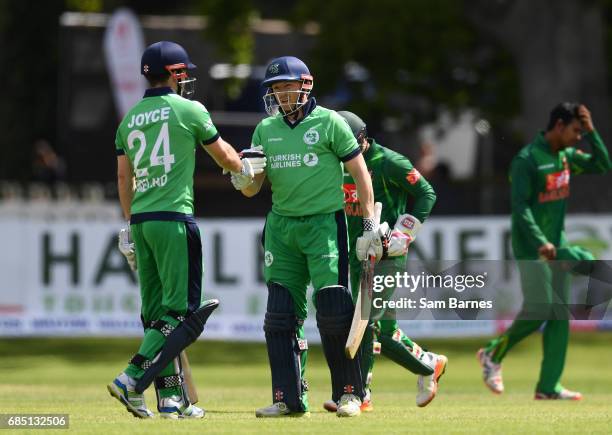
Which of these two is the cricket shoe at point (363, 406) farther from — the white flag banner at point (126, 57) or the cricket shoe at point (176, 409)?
the white flag banner at point (126, 57)

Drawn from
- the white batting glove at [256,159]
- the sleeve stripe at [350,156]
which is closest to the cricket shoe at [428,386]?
the sleeve stripe at [350,156]

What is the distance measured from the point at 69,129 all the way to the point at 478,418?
777 inches

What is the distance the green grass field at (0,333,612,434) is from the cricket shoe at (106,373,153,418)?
0.09 metres

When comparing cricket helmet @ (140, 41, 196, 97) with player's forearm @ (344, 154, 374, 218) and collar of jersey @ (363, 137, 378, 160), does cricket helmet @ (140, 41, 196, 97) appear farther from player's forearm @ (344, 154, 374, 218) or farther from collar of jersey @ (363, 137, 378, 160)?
collar of jersey @ (363, 137, 378, 160)

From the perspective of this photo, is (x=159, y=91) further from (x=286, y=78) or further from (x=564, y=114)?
(x=564, y=114)

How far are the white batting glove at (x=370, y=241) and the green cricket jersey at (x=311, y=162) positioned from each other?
0.22 metres

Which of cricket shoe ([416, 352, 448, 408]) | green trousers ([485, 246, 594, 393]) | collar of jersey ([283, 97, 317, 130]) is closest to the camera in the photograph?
collar of jersey ([283, 97, 317, 130])

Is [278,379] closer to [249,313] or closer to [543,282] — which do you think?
[543,282]

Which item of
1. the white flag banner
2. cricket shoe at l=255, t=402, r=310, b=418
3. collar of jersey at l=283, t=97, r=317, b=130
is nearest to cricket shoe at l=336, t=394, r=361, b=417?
cricket shoe at l=255, t=402, r=310, b=418

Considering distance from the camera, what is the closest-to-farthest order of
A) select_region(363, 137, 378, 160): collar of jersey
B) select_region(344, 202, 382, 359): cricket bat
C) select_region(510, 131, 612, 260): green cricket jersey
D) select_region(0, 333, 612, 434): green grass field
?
1. select_region(0, 333, 612, 434): green grass field
2. select_region(344, 202, 382, 359): cricket bat
3. select_region(363, 137, 378, 160): collar of jersey
4. select_region(510, 131, 612, 260): green cricket jersey

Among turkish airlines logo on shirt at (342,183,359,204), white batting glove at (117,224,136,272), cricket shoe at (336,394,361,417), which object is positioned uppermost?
turkish airlines logo on shirt at (342,183,359,204)

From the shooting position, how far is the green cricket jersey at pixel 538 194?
1309 centimetres

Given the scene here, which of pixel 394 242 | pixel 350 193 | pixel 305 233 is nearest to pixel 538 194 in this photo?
pixel 350 193

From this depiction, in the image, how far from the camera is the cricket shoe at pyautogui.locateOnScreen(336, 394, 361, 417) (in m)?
10.0
